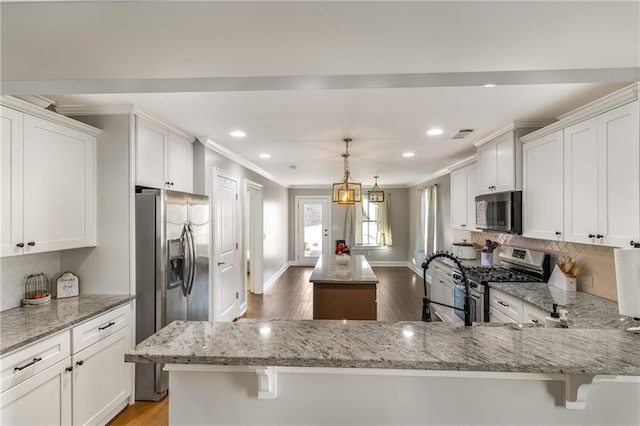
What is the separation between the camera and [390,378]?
3.68ft

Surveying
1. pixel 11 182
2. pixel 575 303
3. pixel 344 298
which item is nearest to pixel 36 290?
pixel 11 182

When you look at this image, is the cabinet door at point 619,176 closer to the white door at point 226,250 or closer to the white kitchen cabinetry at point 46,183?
the white door at point 226,250

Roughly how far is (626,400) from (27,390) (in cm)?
281

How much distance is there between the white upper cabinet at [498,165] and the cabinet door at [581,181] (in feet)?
1.92

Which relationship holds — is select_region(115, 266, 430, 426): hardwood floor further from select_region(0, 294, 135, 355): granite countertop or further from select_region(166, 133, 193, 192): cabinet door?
select_region(166, 133, 193, 192): cabinet door

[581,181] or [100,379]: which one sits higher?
[581,181]

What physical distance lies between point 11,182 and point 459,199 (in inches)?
192

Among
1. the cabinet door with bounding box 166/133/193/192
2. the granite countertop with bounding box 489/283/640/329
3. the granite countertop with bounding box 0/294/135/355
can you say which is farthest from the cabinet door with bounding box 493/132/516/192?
the granite countertop with bounding box 0/294/135/355

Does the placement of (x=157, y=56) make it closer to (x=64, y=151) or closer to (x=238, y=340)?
(x=238, y=340)

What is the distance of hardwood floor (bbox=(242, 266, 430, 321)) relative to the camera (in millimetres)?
4625

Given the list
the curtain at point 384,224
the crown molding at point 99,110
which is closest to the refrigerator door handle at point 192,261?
the crown molding at point 99,110

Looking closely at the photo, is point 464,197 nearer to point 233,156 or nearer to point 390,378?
point 233,156

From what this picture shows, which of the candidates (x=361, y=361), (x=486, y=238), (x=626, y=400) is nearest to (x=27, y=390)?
(x=361, y=361)

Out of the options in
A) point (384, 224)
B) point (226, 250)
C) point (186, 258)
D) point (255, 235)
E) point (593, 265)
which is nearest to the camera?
→ point (593, 265)
